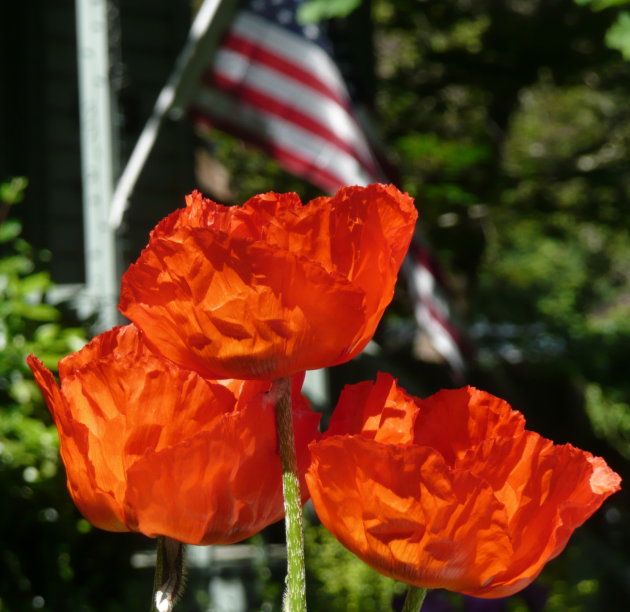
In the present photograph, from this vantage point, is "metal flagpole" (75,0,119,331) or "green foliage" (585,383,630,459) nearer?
"metal flagpole" (75,0,119,331)

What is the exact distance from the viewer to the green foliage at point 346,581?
527 cm

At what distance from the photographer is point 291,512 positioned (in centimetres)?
69

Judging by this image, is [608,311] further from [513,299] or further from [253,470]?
[253,470]

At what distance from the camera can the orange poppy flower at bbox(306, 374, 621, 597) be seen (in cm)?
67

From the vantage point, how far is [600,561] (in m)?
5.34

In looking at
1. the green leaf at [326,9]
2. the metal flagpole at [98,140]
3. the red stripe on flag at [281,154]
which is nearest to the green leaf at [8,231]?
the red stripe on flag at [281,154]

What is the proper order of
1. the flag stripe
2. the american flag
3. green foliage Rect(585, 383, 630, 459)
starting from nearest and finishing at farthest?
the american flag, the flag stripe, green foliage Rect(585, 383, 630, 459)

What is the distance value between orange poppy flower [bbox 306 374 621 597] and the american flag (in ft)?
10.4

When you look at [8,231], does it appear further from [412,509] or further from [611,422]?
[611,422]

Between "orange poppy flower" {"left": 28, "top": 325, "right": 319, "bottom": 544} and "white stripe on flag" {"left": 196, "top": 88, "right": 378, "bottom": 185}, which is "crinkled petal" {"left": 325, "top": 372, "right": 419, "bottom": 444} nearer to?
"orange poppy flower" {"left": 28, "top": 325, "right": 319, "bottom": 544}

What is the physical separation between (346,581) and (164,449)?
4.83m

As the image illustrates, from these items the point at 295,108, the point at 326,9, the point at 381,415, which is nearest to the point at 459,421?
the point at 381,415

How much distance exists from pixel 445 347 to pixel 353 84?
3.98ft

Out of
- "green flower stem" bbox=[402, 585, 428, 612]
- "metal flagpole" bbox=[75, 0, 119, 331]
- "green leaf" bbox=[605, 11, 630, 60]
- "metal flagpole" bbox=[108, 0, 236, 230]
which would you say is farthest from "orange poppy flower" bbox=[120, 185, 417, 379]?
"metal flagpole" bbox=[75, 0, 119, 331]
